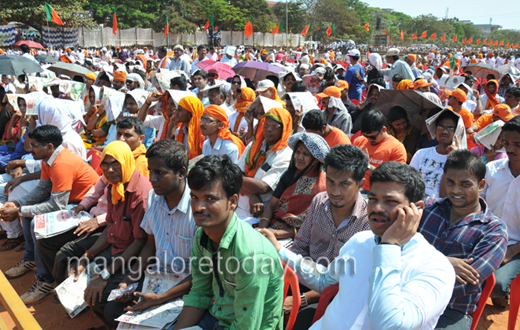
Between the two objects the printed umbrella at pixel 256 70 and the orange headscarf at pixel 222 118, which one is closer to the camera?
the orange headscarf at pixel 222 118

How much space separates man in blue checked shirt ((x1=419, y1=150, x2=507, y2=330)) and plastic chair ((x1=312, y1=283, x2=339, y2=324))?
1.97 feet

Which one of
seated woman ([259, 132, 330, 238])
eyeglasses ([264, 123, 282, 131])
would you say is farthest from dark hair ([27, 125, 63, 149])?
seated woman ([259, 132, 330, 238])

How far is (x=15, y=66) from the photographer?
29.2 ft

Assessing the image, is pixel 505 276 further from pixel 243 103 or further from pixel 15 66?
pixel 15 66

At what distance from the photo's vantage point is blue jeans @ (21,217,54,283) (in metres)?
3.82

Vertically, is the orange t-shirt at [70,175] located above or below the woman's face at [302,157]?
below

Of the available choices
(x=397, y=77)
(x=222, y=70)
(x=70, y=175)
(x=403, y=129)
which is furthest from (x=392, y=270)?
(x=222, y=70)

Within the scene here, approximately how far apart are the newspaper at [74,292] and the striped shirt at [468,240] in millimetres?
2578

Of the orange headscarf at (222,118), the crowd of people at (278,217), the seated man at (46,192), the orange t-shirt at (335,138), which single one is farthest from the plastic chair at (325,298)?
the seated man at (46,192)

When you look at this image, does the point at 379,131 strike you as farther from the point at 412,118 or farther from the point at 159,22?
the point at 159,22

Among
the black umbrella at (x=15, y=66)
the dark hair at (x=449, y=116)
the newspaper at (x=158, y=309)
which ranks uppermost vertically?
the black umbrella at (x=15, y=66)

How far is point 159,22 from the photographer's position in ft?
137

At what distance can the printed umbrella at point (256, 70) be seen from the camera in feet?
32.6

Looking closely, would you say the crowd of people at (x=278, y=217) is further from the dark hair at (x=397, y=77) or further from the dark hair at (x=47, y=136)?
the dark hair at (x=397, y=77)
